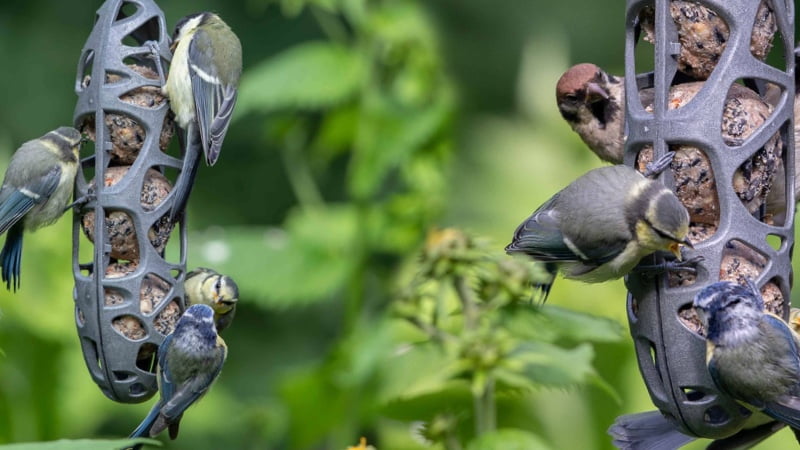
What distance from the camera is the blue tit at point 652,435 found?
3.48 metres

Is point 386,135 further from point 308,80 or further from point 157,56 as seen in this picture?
point 157,56

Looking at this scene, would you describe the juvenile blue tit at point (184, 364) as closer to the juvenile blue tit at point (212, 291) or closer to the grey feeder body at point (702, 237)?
the juvenile blue tit at point (212, 291)

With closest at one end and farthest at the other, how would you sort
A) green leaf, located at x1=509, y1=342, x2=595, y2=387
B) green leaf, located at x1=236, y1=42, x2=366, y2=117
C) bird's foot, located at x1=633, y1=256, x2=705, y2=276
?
1. bird's foot, located at x1=633, y1=256, x2=705, y2=276
2. green leaf, located at x1=509, y1=342, x2=595, y2=387
3. green leaf, located at x1=236, y1=42, x2=366, y2=117

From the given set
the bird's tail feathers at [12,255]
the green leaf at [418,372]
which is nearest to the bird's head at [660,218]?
the green leaf at [418,372]

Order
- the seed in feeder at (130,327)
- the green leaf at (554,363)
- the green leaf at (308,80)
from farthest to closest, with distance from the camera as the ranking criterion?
the green leaf at (308,80) < the green leaf at (554,363) < the seed in feeder at (130,327)

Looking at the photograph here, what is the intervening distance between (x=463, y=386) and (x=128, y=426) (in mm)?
3166

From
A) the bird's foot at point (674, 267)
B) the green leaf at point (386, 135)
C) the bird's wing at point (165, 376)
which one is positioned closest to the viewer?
the bird's foot at point (674, 267)

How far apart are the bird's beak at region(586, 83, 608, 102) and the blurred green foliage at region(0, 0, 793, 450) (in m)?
0.61

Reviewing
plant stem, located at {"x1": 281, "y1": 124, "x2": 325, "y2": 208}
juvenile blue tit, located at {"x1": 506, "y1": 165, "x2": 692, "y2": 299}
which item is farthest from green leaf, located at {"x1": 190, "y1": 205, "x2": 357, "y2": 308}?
juvenile blue tit, located at {"x1": 506, "y1": 165, "x2": 692, "y2": 299}

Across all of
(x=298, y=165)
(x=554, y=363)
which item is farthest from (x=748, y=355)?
(x=298, y=165)

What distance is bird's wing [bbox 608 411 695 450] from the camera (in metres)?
3.50

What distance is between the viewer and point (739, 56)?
329cm

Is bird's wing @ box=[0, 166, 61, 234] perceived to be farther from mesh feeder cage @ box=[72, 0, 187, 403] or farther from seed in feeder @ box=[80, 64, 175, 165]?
seed in feeder @ box=[80, 64, 175, 165]

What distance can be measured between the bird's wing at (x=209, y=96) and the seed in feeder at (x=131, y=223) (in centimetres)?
18
